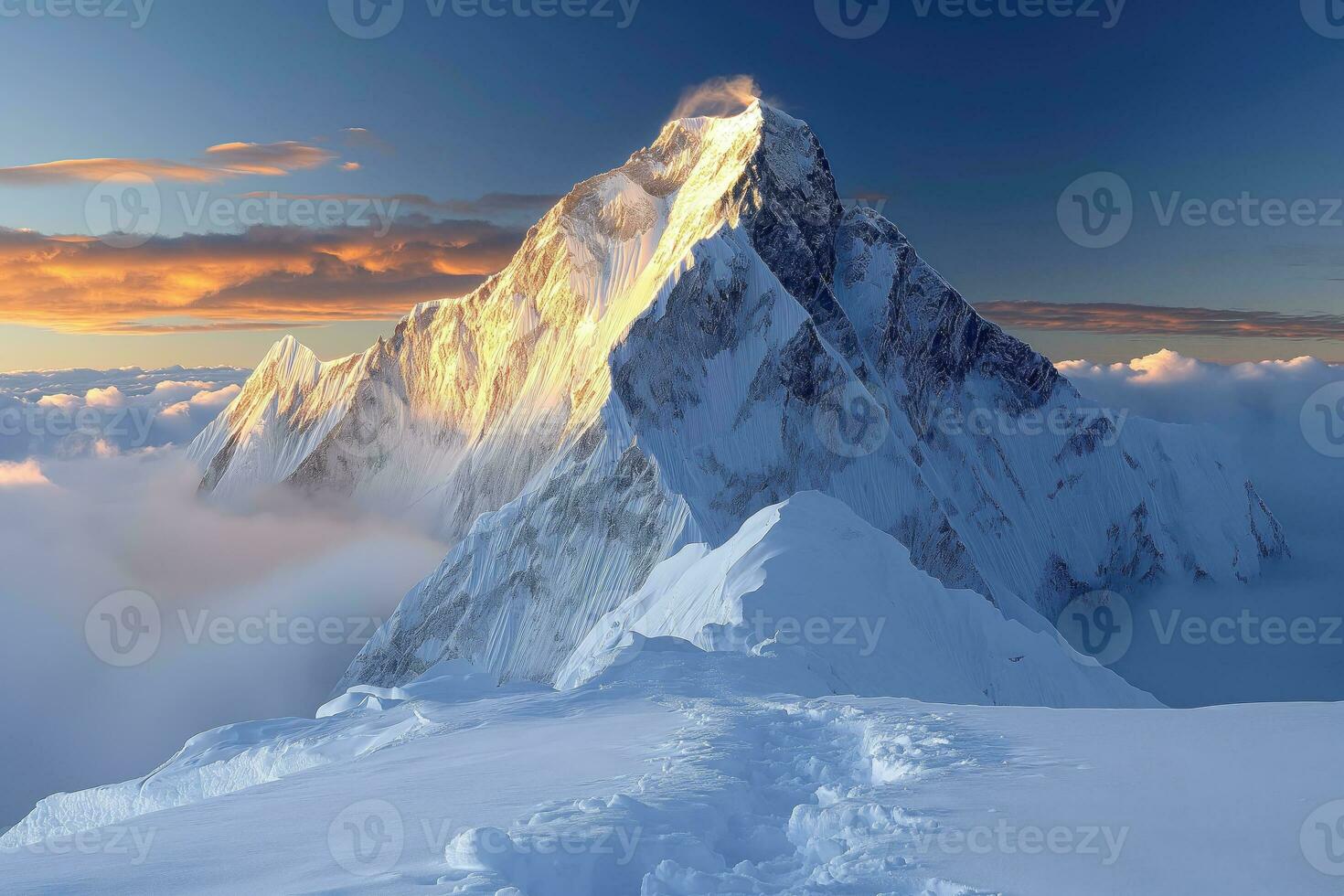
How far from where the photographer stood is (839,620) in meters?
33.1

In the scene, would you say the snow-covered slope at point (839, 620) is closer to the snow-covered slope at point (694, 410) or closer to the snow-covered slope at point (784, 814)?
the snow-covered slope at point (784, 814)

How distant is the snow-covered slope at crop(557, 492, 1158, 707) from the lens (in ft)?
99.7

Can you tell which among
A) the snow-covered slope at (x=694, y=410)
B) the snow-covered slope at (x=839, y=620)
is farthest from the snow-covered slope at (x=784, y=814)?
the snow-covered slope at (x=694, y=410)

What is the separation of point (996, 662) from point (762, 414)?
87.1m

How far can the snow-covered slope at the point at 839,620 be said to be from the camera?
30.4m

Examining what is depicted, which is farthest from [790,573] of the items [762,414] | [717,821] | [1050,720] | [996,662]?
[762,414]

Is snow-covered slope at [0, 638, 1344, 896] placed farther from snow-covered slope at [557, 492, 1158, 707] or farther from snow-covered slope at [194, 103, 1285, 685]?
snow-covered slope at [194, 103, 1285, 685]

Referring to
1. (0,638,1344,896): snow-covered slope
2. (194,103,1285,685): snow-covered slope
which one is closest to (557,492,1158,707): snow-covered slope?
(0,638,1344,896): snow-covered slope

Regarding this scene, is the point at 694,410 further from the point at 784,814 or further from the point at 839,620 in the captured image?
the point at 784,814

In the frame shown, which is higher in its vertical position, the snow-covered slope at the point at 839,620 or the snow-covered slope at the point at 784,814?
the snow-covered slope at the point at 784,814

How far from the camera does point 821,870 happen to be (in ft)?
29.2

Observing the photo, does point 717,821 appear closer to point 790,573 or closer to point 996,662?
point 790,573

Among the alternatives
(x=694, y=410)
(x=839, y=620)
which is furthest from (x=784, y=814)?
(x=694, y=410)

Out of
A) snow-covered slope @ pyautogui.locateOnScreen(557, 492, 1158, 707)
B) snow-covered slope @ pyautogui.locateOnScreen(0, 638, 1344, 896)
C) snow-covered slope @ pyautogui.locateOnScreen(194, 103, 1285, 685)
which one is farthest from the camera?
snow-covered slope @ pyautogui.locateOnScreen(194, 103, 1285, 685)
